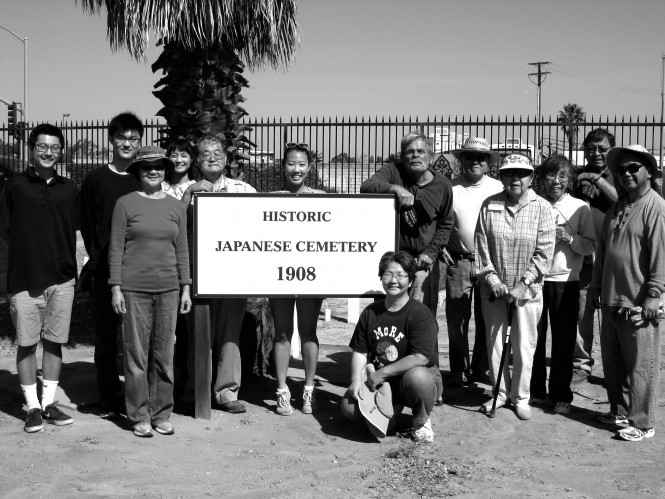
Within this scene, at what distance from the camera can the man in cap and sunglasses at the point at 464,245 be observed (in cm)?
725

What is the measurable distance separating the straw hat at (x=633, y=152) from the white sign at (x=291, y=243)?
63.8 inches

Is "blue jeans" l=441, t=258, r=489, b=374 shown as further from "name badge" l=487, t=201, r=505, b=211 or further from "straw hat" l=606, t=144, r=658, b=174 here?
"straw hat" l=606, t=144, r=658, b=174

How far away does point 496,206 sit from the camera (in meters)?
6.53

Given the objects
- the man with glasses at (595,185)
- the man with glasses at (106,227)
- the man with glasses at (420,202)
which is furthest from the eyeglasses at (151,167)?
the man with glasses at (595,185)

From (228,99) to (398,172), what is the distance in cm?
433

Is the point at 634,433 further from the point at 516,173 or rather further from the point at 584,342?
the point at 516,173

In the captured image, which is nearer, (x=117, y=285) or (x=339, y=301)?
(x=117, y=285)

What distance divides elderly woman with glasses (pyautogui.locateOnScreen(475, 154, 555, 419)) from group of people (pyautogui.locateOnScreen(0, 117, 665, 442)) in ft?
0.04

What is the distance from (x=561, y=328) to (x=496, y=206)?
112cm

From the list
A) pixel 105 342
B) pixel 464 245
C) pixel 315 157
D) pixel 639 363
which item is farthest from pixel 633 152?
pixel 315 157

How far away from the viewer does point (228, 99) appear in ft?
34.5

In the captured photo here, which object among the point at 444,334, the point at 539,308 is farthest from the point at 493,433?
the point at 444,334

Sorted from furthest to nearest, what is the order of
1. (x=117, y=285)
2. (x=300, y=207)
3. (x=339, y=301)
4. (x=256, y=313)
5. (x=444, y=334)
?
(x=339, y=301) < (x=444, y=334) < (x=256, y=313) < (x=300, y=207) < (x=117, y=285)

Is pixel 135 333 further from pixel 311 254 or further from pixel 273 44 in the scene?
pixel 273 44
